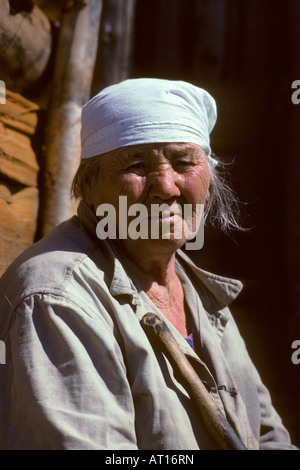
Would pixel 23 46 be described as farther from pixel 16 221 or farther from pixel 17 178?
pixel 16 221

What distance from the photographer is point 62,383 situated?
1.63 metres

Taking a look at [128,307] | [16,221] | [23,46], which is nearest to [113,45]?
[23,46]

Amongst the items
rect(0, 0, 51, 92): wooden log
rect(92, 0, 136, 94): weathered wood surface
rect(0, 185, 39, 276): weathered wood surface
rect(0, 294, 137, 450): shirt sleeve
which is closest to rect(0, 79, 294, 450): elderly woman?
rect(0, 294, 137, 450): shirt sleeve

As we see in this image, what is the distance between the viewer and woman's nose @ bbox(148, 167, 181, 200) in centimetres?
211

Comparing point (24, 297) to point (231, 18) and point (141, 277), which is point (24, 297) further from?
point (231, 18)

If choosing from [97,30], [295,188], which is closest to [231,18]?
[97,30]

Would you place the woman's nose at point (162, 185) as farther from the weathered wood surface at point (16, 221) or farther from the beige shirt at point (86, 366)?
the weathered wood surface at point (16, 221)

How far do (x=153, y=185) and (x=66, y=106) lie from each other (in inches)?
35.5

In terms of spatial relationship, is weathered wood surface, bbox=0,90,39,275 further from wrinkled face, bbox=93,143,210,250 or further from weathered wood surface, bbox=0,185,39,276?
wrinkled face, bbox=93,143,210,250

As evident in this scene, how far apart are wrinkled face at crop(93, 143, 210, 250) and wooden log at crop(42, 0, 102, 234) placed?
0.61m

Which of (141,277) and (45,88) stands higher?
(45,88)

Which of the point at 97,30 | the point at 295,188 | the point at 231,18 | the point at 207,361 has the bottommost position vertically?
the point at 207,361

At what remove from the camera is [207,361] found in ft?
7.25

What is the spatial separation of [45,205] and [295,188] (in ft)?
4.26
